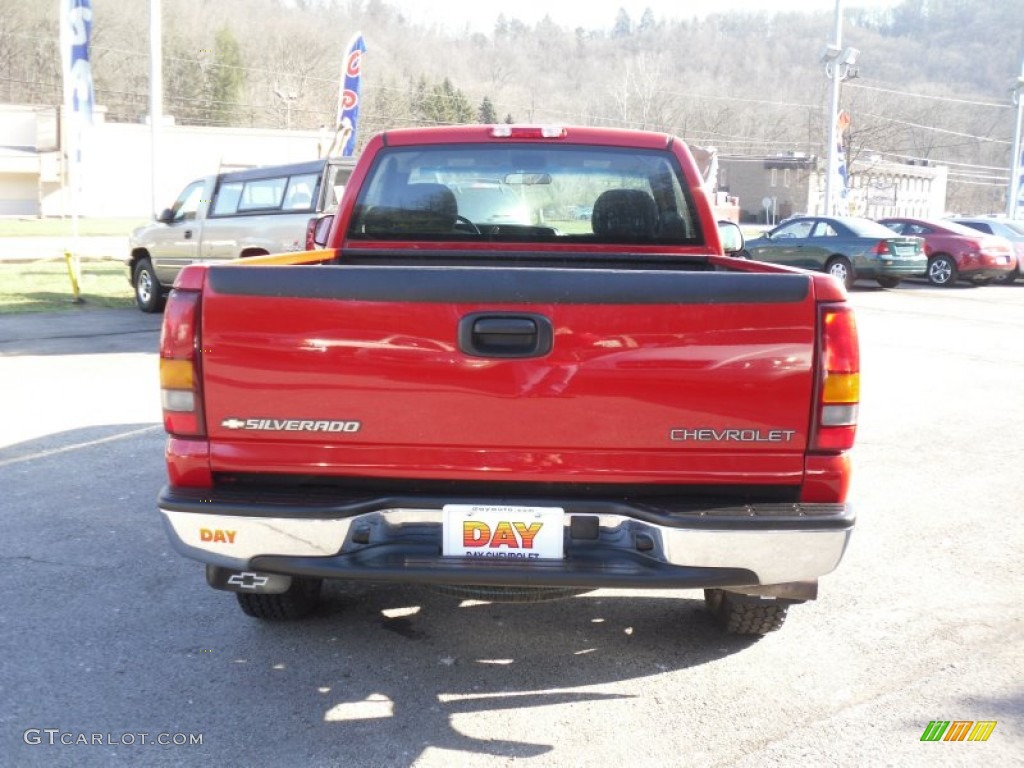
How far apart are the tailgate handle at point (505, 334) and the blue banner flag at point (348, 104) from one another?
20.6 metres

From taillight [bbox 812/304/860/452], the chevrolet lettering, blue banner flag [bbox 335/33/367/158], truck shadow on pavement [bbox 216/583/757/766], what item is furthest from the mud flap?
blue banner flag [bbox 335/33/367/158]

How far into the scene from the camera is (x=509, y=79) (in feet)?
306

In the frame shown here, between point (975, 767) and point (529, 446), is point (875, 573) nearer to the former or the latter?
point (975, 767)

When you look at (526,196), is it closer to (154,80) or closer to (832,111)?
(154,80)

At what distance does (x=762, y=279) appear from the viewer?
2.95 metres

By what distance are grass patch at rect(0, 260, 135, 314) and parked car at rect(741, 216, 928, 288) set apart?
12.2 metres

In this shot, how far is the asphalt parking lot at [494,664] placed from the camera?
10.3 ft

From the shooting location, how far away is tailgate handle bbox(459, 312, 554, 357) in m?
2.98

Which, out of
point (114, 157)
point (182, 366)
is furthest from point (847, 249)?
point (114, 157)

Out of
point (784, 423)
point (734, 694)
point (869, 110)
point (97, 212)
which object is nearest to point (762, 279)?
point (784, 423)

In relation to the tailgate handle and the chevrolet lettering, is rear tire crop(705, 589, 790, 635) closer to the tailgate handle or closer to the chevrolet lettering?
the chevrolet lettering

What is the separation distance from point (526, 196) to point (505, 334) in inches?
80.8

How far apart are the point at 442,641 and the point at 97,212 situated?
226 feet

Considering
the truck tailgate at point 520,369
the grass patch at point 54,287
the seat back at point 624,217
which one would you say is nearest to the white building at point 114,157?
the grass patch at point 54,287
